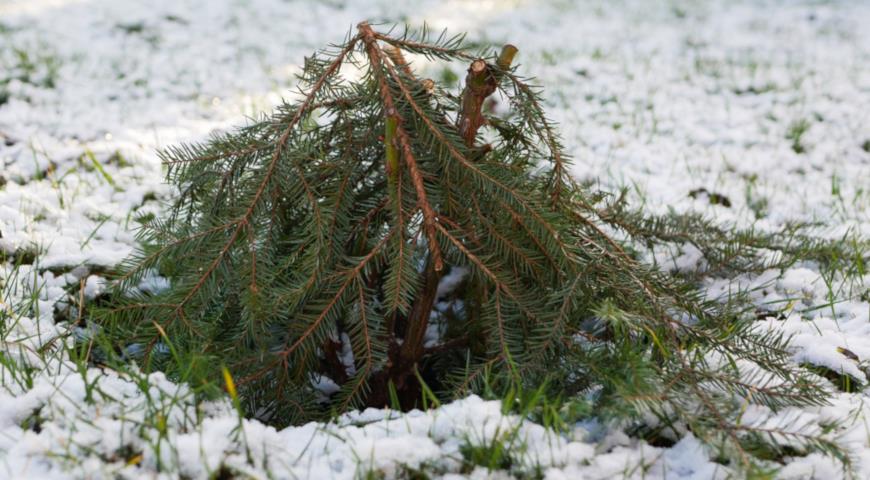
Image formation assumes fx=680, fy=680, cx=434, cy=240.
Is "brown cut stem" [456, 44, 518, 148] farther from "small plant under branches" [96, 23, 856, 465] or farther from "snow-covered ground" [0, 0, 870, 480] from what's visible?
"snow-covered ground" [0, 0, 870, 480]

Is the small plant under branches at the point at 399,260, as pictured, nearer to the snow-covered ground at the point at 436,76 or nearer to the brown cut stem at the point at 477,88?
the brown cut stem at the point at 477,88

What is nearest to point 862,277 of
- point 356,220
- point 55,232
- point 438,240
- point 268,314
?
point 438,240

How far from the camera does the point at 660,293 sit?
169 cm

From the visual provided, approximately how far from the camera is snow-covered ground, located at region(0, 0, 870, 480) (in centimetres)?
133

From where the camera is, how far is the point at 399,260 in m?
1.51

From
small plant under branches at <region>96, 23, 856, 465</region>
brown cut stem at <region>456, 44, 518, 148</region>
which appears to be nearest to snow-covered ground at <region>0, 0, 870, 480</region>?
small plant under branches at <region>96, 23, 856, 465</region>

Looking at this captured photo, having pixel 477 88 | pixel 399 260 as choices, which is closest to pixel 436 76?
pixel 477 88

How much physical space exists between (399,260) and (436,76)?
4156 millimetres

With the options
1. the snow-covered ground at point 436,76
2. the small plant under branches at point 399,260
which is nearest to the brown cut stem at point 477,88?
the small plant under branches at point 399,260

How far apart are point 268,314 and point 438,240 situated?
0.43m

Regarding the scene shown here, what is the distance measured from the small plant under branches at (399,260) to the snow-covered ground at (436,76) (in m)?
0.15

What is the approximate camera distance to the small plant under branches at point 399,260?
1525mm

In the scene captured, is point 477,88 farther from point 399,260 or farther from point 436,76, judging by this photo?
point 436,76

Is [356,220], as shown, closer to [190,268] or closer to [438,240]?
[438,240]
